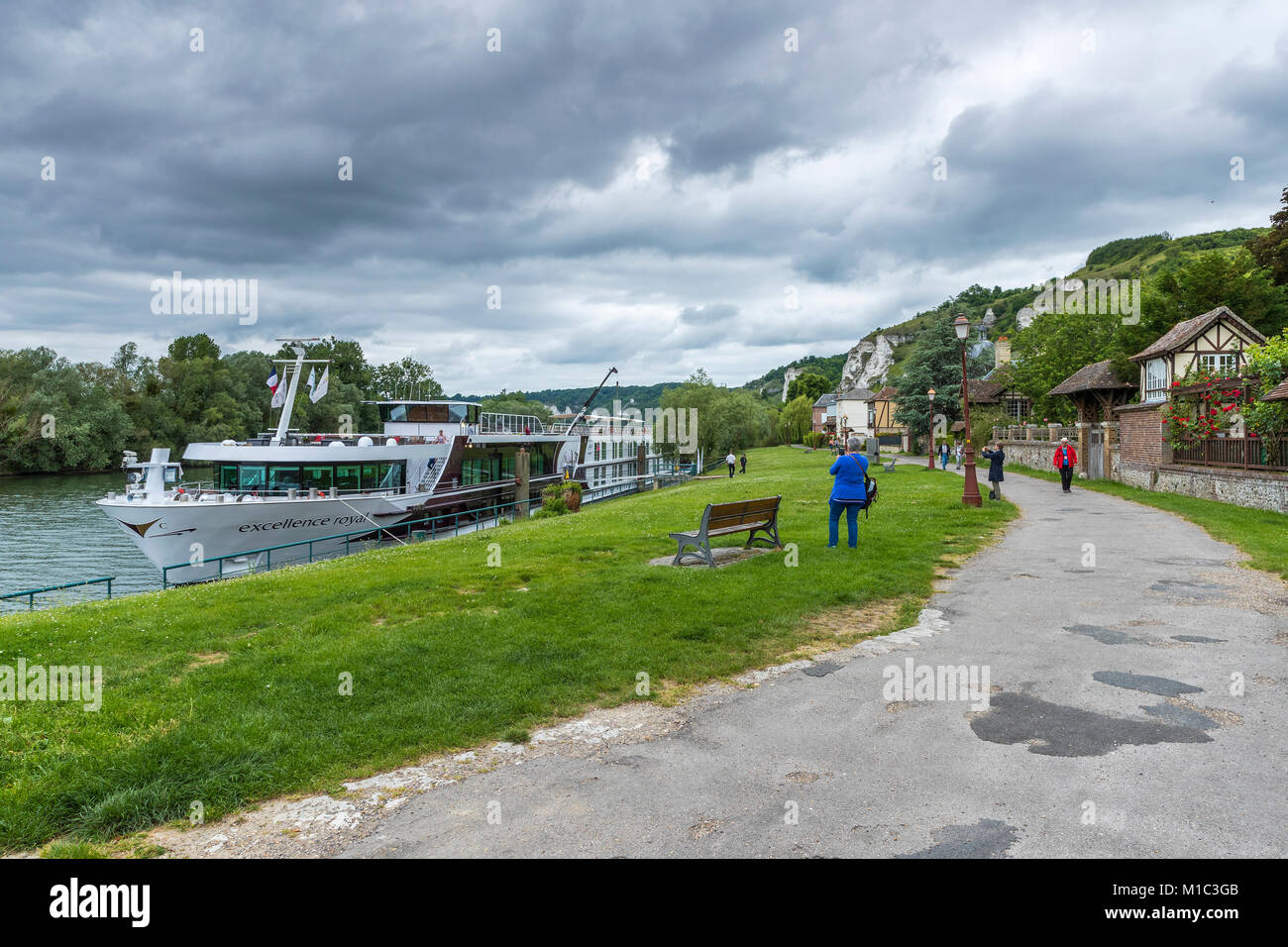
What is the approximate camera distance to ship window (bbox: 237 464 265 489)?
A: 25.2 meters

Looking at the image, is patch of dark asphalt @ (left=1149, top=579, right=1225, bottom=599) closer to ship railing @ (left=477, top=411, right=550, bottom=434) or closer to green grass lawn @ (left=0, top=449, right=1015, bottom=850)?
green grass lawn @ (left=0, top=449, right=1015, bottom=850)

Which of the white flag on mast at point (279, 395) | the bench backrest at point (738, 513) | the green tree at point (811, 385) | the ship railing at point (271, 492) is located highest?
the green tree at point (811, 385)

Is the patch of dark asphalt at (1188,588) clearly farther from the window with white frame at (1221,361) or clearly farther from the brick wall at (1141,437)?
the window with white frame at (1221,361)

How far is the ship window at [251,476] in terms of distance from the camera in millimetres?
25172

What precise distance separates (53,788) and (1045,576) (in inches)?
462

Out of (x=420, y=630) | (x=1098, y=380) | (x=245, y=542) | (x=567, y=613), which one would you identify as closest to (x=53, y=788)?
(x=420, y=630)

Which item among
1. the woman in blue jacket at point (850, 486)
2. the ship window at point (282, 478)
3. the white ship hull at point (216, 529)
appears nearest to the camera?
the woman in blue jacket at point (850, 486)

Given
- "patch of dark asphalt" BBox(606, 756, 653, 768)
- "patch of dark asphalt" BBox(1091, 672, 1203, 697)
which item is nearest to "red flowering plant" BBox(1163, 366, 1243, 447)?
"patch of dark asphalt" BBox(1091, 672, 1203, 697)

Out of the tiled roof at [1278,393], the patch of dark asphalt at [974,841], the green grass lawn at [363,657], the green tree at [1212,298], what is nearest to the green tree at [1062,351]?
the green tree at [1212,298]

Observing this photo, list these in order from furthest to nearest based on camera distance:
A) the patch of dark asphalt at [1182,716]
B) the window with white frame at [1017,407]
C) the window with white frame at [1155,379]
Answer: the window with white frame at [1017,407], the window with white frame at [1155,379], the patch of dark asphalt at [1182,716]

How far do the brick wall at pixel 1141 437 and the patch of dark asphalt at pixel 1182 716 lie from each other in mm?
24282

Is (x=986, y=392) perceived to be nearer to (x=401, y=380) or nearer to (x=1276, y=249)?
(x=1276, y=249)
